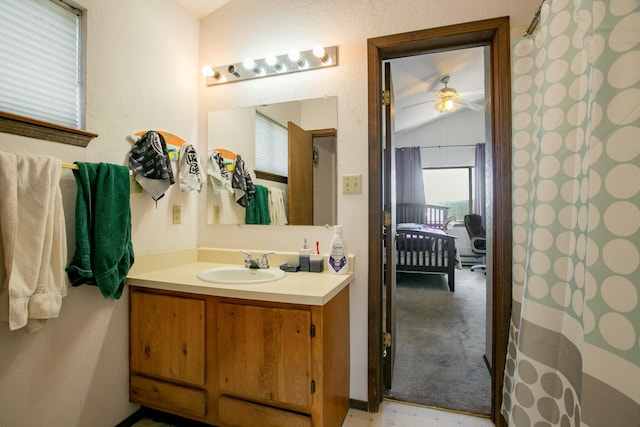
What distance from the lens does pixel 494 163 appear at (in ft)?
4.91

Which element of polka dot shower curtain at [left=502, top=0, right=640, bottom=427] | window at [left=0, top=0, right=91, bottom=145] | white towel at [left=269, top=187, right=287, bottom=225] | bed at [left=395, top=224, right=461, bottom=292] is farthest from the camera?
bed at [left=395, top=224, right=461, bottom=292]

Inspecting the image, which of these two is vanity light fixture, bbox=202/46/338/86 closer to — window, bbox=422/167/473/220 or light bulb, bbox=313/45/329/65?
light bulb, bbox=313/45/329/65

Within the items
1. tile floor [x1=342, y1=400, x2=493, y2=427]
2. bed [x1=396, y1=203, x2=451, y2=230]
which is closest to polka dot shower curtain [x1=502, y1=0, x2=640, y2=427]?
tile floor [x1=342, y1=400, x2=493, y2=427]

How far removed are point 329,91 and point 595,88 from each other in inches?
50.3

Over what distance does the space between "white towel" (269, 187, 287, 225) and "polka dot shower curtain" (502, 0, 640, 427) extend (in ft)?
4.08

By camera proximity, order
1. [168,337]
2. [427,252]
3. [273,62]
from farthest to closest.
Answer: [427,252] < [273,62] < [168,337]

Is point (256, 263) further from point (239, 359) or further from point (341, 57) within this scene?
point (341, 57)

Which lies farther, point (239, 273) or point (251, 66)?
point (251, 66)

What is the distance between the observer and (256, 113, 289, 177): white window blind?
1821 mm

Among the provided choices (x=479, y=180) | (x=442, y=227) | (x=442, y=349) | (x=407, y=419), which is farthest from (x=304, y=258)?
(x=479, y=180)

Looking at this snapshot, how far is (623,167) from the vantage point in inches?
23.9

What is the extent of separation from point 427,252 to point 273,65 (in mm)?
3260

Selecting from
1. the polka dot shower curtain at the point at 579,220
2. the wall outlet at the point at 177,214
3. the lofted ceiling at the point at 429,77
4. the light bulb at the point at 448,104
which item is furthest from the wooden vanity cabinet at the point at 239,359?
the light bulb at the point at 448,104

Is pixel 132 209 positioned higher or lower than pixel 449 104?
lower
